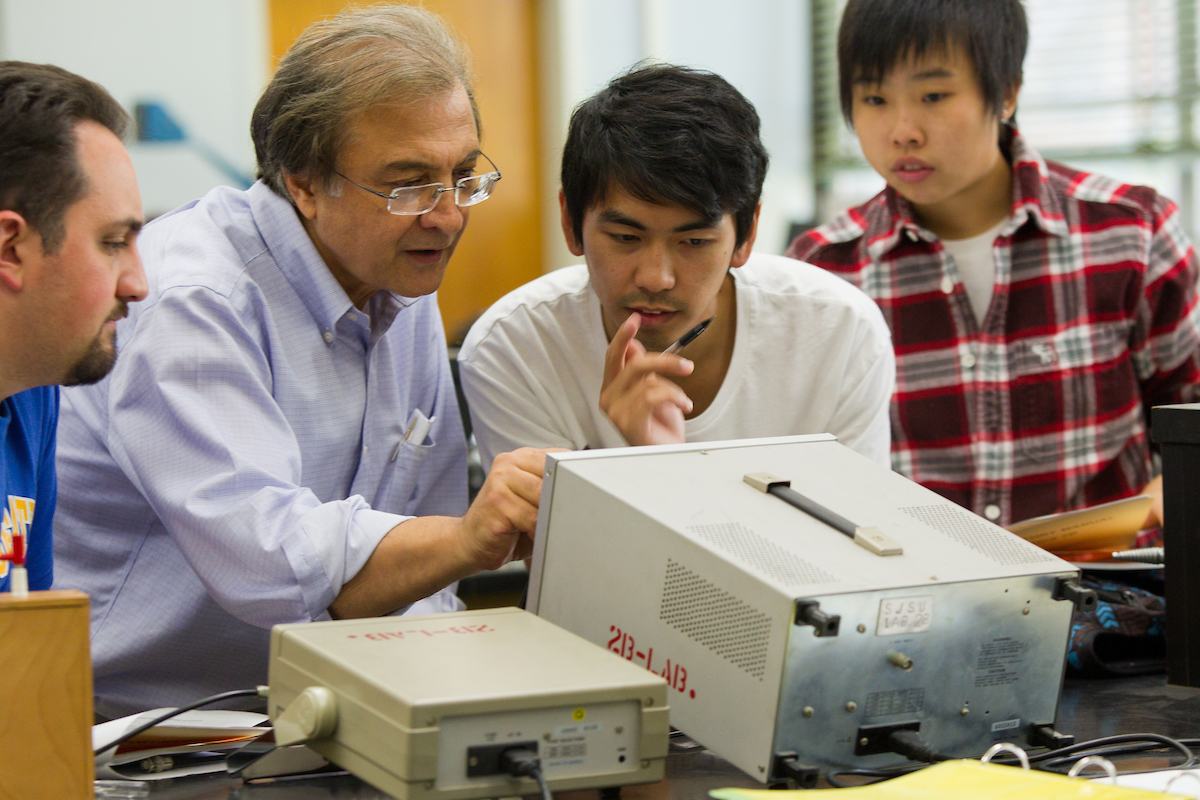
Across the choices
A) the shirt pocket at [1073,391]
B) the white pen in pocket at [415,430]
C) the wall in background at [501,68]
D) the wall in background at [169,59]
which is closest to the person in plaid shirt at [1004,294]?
the shirt pocket at [1073,391]

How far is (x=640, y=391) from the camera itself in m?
1.27

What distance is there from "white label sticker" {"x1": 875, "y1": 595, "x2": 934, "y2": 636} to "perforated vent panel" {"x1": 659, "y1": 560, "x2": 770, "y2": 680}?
0.08m

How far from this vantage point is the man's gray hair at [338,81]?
1.32 m

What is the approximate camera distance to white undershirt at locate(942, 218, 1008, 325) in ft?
6.24

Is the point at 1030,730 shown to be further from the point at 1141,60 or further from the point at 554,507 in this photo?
the point at 1141,60

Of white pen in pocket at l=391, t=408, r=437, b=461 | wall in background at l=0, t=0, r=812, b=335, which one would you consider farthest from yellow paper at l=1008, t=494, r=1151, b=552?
wall in background at l=0, t=0, r=812, b=335

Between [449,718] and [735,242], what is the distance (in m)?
0.84

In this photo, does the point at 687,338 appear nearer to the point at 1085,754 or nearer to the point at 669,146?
the point at 669,146

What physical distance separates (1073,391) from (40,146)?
145cm

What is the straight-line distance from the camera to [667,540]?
88cm

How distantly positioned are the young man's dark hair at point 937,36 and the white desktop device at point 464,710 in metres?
1.30

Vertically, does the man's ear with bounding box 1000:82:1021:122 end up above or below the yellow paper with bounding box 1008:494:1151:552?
above

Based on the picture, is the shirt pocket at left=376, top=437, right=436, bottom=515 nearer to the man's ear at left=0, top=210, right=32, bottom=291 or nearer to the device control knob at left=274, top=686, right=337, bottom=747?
the man's ear at left=0, top=210, right=32, bottom=291

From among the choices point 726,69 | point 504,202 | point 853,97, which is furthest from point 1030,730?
point 726,69
